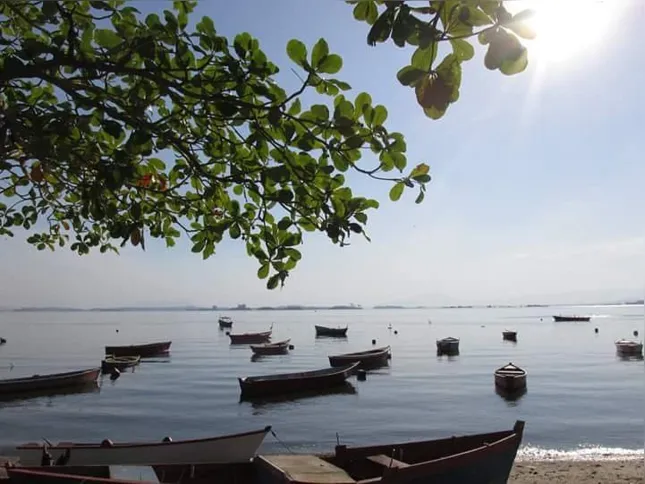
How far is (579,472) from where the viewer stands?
54.5 feet

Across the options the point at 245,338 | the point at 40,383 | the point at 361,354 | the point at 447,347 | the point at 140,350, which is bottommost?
the point at 40,383

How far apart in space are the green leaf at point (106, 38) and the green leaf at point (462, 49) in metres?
1.96

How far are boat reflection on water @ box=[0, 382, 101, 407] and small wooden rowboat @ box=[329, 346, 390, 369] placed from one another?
18.0 metres

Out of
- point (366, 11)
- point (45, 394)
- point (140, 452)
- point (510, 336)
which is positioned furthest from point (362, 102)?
point (510, 336)

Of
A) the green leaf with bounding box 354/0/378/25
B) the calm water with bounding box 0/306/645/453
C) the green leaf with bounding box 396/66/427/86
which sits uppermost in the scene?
the green leaf with bounding box 354/0/378/25

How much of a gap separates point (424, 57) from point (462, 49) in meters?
0.17

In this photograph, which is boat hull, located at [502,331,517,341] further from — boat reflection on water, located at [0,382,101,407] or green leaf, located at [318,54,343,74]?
green leaf, located at [318,54,343,74]

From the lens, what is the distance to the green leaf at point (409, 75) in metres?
2.12

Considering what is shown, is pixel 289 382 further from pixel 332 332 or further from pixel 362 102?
pixel 332 332

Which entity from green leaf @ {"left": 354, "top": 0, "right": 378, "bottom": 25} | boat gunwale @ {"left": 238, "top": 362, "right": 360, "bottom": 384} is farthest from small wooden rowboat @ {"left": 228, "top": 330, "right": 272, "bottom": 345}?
green leaf @ {"left": 354, "top": 0, "right": 378, "bottom": 25}

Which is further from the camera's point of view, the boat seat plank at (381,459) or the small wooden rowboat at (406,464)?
the boat seat plank at (381,459)

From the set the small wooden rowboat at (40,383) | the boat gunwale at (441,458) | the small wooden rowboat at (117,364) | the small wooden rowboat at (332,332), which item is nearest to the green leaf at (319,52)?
the boat gunwale at (441,458)

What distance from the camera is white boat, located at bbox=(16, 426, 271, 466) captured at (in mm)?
12109

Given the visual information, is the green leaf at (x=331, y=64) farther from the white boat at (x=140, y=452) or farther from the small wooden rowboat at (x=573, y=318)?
the small wooden rowboat at (x=573, y=318)
